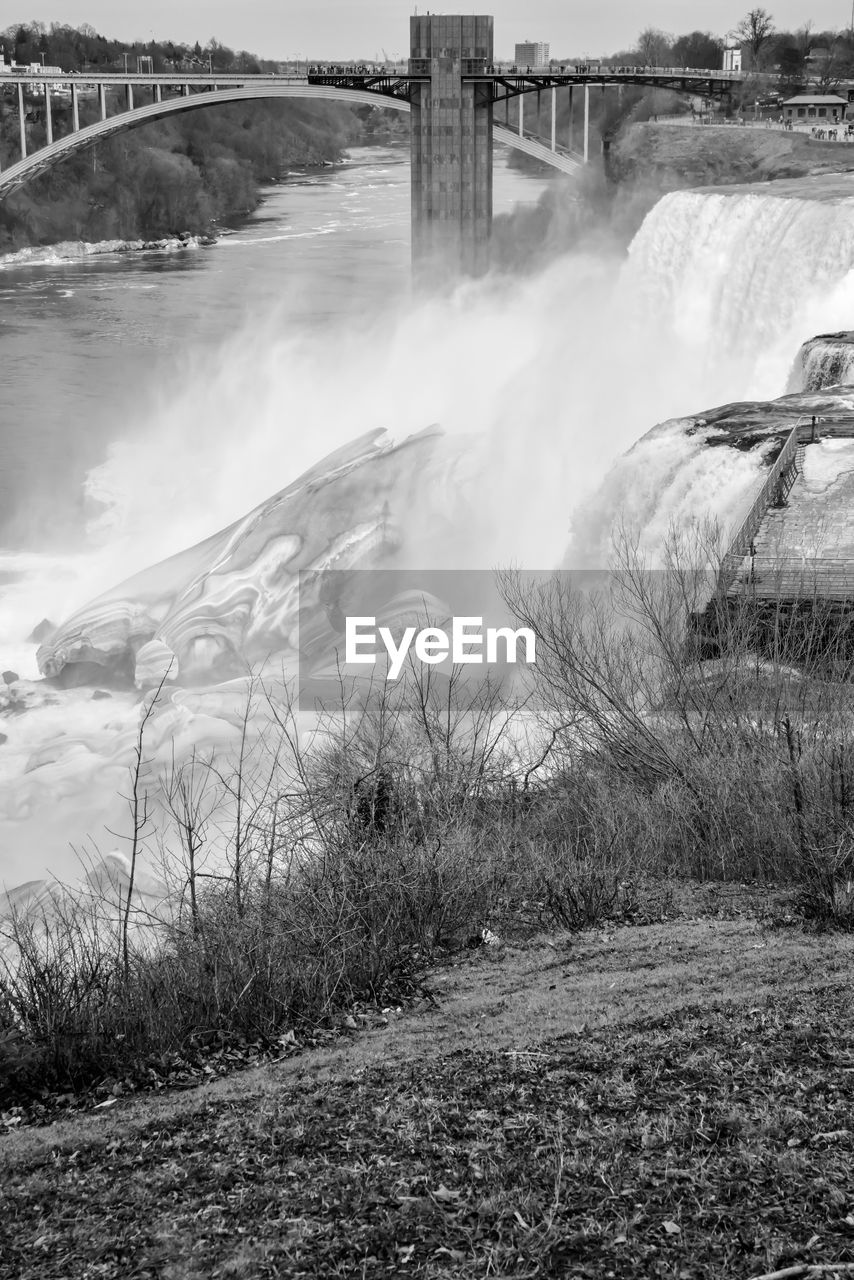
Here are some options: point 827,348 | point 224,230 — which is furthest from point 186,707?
point 224,230

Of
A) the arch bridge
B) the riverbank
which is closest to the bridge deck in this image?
the arch bridge

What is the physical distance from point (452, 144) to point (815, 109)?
44.6 ft

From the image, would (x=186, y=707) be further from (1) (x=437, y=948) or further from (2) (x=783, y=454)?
(1) (x=437, y=948)

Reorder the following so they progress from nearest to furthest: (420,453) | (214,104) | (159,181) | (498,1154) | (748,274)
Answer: (498,1154)
(420,453)
(748,274)
(214,104)
(159,181)

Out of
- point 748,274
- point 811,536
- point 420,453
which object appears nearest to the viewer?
point 811,536

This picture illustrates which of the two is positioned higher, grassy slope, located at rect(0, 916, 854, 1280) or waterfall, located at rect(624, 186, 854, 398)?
waterfall, located at rect(624, 186, 854, 398)

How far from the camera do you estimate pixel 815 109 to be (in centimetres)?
4544

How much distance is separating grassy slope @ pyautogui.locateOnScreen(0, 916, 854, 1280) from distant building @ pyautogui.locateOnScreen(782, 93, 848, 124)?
43495 millimetres

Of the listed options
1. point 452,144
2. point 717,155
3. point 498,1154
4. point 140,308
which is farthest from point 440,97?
point 498,1154

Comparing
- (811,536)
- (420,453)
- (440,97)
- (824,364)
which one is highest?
(440,97)

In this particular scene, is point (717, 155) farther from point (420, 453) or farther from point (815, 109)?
point (420, 453)

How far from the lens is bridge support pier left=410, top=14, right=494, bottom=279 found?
41.0 metres

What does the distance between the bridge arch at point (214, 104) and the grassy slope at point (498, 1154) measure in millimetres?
39935

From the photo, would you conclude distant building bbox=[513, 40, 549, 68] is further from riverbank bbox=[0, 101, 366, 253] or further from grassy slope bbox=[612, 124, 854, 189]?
riverbank bbox=[0, 101, 366, 253]
